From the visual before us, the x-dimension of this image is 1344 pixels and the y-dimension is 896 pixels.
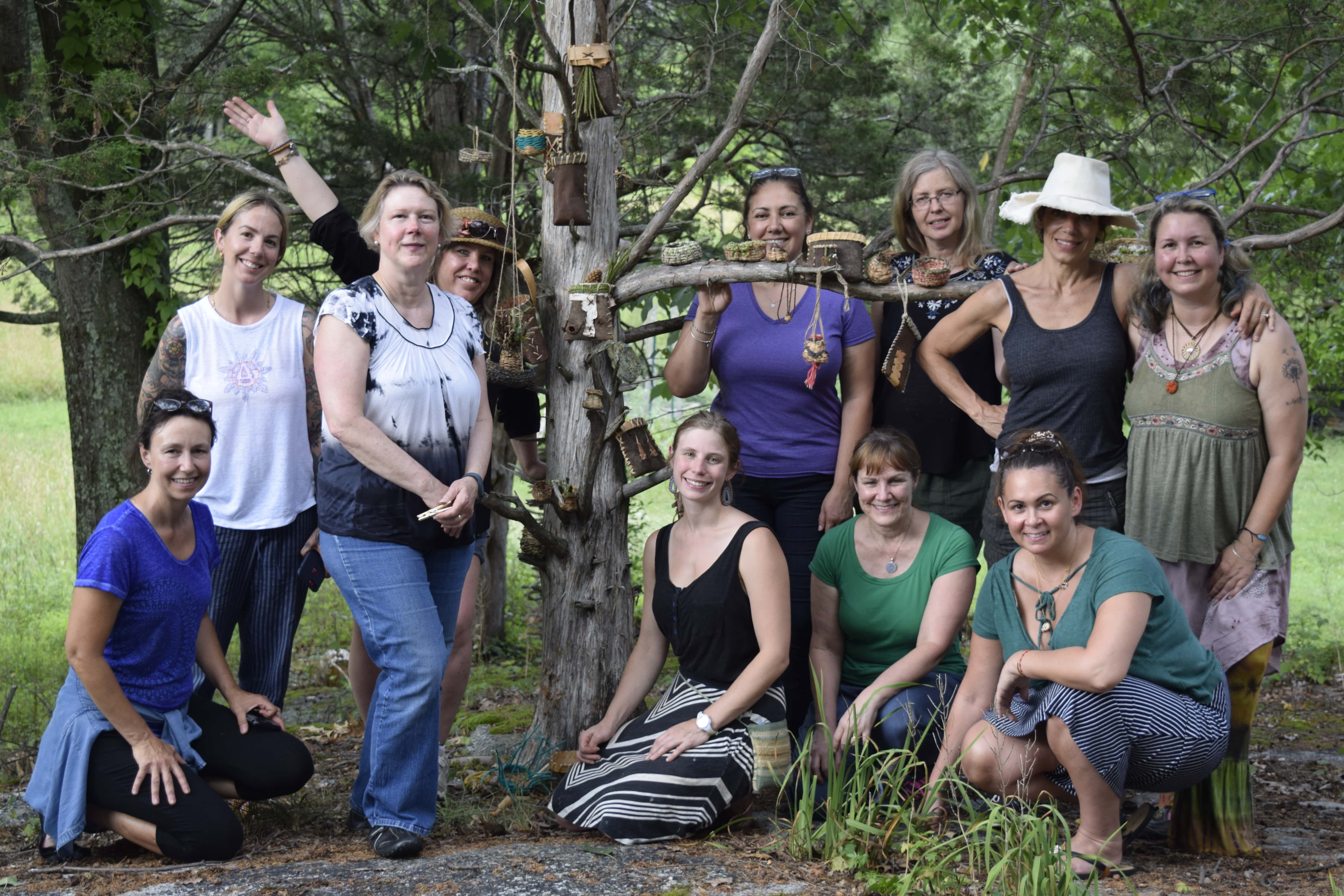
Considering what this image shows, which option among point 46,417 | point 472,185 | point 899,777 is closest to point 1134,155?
point 472,185

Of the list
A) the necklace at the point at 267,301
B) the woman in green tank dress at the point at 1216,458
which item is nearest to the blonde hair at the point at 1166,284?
the woman in green tank dress at the point at 1216,458

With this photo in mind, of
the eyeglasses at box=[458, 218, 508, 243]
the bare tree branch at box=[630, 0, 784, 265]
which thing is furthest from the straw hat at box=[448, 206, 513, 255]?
the bare tree branch at box=[630, 0, 784, 265]

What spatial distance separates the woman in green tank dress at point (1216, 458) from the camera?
9.90 ft

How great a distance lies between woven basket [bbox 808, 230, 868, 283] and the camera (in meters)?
3.25

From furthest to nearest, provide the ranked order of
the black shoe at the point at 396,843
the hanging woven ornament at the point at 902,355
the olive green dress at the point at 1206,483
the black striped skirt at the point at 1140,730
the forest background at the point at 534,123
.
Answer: the forest background at the point at 534,123, the hanging woven ornament at the point at 902,355, the olive green dress at the point at 1206,483, the black shoe at the point at 396,843, the black striped skirt at the point at 1140,730

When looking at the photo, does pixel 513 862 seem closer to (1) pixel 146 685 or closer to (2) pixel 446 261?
(1) pixel 146 685

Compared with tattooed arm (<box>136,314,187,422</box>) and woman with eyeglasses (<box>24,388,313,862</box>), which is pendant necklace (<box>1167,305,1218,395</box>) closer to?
woman with eyeglasses (<box>24,388,313,862</box>)

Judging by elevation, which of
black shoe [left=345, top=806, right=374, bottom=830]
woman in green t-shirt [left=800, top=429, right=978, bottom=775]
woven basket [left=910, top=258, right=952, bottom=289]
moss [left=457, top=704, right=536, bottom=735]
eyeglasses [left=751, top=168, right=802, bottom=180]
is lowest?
moss [left=457, top=704, right=536, bottom=735]

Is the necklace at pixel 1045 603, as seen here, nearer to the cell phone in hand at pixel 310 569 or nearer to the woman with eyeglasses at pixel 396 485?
the woman with eyeglasses at pixel 396 485

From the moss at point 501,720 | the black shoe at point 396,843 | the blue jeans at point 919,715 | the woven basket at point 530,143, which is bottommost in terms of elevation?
the moss at point 501,720

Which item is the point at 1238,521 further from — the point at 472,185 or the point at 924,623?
the point at 472,185

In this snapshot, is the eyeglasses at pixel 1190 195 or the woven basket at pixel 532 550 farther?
the woven basket at pixel 532 550

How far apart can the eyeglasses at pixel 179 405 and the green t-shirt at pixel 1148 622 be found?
7.80 feet

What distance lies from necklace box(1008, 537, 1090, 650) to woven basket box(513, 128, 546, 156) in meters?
2.01
